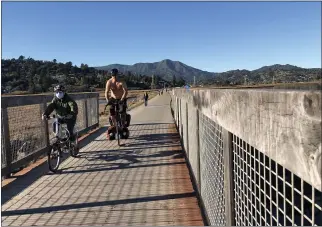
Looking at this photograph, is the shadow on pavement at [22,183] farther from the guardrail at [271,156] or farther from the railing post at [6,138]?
the guardrail at [271,156]

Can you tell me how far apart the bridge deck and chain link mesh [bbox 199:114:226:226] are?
2.35 feet

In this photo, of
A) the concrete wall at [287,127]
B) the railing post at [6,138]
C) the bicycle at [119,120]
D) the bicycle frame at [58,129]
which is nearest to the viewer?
the concrete wall at [287,127]

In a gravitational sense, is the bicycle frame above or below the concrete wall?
below

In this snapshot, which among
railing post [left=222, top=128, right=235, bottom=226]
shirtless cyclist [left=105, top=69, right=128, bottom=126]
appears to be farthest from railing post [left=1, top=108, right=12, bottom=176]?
railing post [left=222, top=128, right=235, bottom=226]

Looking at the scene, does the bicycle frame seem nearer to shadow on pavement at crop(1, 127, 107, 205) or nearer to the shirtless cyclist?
shadow on pavement at crop(1, 127, 107, 205)

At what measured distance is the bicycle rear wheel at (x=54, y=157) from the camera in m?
7.70

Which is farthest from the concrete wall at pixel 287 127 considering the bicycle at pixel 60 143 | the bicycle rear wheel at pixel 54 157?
the bicycle at pixel 60 143

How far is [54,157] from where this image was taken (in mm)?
7930

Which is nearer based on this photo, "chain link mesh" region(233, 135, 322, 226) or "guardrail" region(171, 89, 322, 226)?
"guardrail" region(171, 89, 322, 226)

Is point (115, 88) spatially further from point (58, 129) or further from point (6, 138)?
point (6, 138)

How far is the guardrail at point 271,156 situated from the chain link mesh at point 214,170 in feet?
0.19

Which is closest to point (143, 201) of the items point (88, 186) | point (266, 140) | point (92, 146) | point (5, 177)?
point (88, 186)

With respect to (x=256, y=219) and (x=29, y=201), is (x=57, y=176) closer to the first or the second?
(x=29, y=201)

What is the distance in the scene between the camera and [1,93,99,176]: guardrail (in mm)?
7266
